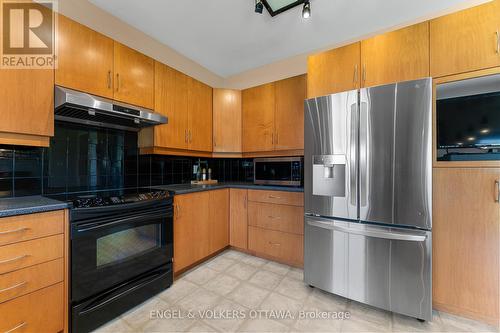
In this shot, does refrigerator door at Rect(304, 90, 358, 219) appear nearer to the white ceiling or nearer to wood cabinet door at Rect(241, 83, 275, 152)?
wood cabinet door at Rect(241, 83, 275, 152)

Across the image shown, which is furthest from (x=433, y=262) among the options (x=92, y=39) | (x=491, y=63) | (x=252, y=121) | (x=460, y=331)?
(x=92, y=39)

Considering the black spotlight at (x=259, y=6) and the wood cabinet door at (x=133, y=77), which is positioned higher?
the black spotlight at (x=259, y=6)

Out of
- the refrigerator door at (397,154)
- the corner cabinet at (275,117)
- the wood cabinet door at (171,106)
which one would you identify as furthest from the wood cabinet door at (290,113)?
the wood cabinet door at (171,106)

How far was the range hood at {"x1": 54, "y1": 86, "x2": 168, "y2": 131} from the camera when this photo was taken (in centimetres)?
138

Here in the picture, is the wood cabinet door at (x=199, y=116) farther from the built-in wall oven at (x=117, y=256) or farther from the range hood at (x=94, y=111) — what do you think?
the built-in wall oven at (x=117, y=256)

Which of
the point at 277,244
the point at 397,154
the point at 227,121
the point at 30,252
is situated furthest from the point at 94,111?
the point at 397,154

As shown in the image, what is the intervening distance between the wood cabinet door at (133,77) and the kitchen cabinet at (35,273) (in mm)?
1129

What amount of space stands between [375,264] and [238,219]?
157 centimetres

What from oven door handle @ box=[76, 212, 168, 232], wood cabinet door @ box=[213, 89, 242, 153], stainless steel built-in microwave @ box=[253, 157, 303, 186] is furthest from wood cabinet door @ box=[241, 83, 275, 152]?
oven door handle @ box=[76, 212, 168, 232]

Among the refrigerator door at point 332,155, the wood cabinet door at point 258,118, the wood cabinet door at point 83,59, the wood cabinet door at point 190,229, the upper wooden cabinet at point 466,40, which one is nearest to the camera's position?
the upper wooden cabinet at point 466,40

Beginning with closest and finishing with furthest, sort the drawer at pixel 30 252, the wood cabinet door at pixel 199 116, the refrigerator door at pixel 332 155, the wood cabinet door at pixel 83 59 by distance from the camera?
the drawer at pixel 30 252 < the wood cabinet door at pixel 83 59 < the refrigerator door at pixel 332 155 < the wood cabinet door at pixel 199 116

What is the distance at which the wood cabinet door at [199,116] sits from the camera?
2.47 meters

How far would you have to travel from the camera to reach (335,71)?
1.83m

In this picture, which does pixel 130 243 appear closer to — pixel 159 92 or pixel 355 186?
pixel 159 92
